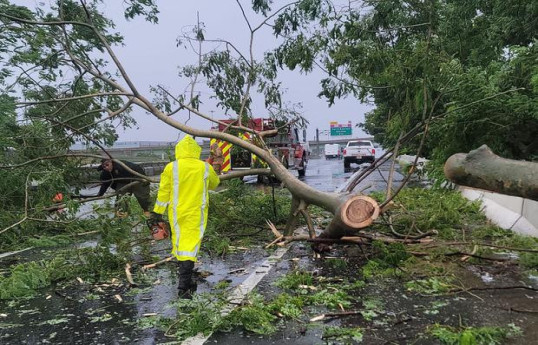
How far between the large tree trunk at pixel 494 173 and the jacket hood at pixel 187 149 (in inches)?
94.6

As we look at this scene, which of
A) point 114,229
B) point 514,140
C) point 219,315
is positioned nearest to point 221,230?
point 114,229

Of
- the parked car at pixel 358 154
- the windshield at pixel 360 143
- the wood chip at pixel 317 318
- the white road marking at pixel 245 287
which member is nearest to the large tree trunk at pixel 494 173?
the wood chip at pixel 317 318

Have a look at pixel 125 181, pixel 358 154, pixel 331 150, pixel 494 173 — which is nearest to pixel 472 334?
pixel 494 173

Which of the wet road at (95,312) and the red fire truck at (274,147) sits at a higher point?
the red fire truck at (274,147)

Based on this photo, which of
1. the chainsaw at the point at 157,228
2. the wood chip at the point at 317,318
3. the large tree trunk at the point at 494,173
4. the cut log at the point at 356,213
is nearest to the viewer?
the large tree trunk at the point at 494,173

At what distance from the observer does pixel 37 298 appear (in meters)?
4.47

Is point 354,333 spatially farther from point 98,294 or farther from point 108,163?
point 108,163

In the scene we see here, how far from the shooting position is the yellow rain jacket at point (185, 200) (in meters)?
4.32

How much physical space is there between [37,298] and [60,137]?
3.46 metres

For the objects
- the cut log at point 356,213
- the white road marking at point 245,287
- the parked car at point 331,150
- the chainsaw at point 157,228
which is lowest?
the parked car at point 331,150

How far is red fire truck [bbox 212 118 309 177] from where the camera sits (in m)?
7.93

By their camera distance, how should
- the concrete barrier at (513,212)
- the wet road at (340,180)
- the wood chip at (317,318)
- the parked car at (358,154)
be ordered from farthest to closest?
the parked car at (358,154), the wet road at (340,180), the concrete barrier at (513,212), the wood chip at (317,318)

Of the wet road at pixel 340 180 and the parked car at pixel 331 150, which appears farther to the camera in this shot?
the parked car at pixel 331 150

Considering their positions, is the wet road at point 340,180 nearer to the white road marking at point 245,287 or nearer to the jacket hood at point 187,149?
the white road marking at point 245,287
